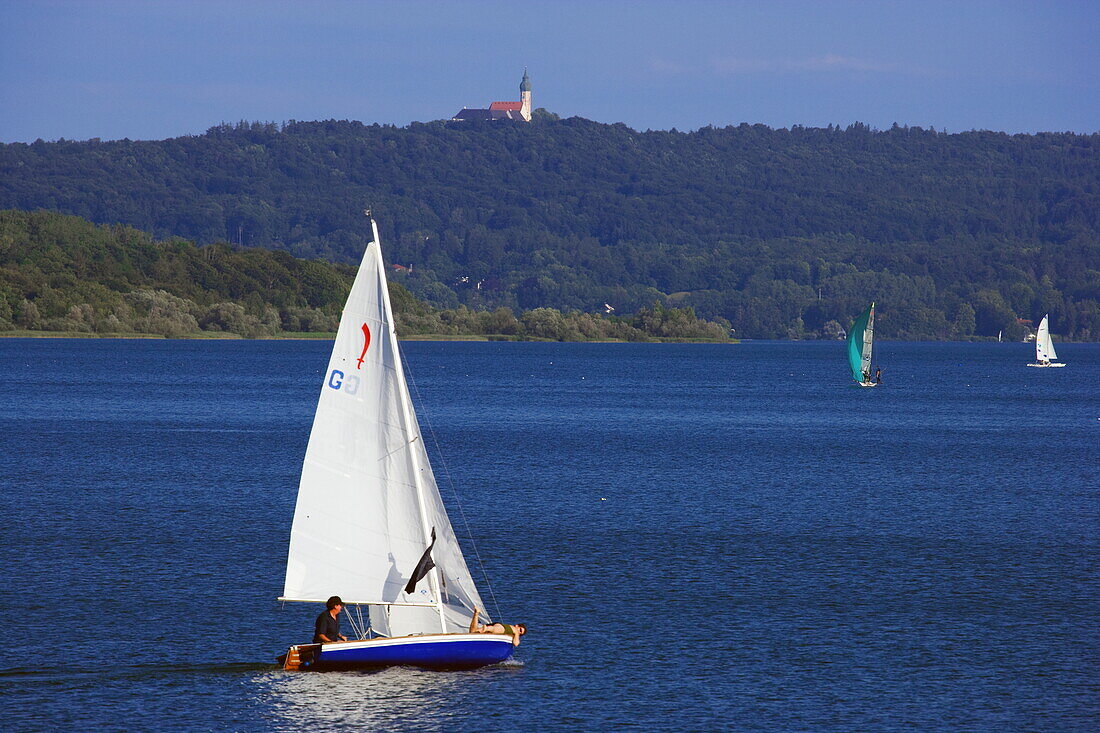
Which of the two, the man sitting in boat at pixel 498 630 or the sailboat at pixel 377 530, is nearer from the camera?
the sailboat at pixel 377 530

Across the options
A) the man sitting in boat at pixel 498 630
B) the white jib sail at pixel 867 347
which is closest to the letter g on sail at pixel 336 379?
the man sitting in boat at pixel 498 630

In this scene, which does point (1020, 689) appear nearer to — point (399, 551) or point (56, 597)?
point (399, 551)

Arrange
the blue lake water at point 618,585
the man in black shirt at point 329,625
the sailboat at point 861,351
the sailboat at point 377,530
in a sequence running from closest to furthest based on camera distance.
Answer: the blue lake water at point 618,585 → the sailboat at point 377,530 → the man in black shirt at point 329,625 → the sailboat at point 861,351

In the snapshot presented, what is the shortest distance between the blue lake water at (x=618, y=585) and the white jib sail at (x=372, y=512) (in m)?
1.88

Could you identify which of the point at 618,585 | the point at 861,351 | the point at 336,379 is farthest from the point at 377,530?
the point at 861,351

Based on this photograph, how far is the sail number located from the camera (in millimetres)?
32062

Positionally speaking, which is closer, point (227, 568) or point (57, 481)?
point (227, 568)

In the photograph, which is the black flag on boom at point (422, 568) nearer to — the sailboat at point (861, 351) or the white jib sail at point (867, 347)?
the white jib sail at point (867, 347)

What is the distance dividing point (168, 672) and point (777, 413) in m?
98.4

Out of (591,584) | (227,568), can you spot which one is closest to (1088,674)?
(591,584)

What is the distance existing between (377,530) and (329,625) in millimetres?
2427

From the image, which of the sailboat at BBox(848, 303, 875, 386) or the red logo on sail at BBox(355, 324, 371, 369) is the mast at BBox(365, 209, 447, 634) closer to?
the red logo on sail at BBox(355, 324, 371, 369)

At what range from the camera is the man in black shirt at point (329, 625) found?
32250 millimetres

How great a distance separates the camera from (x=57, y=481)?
6744cm
